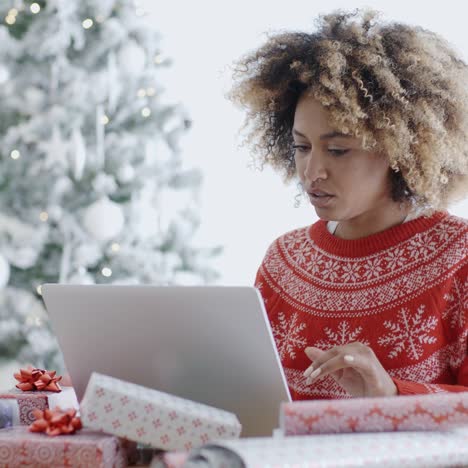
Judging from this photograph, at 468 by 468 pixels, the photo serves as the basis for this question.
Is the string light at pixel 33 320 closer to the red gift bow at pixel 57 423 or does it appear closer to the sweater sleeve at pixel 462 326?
the sweater sleeve at pixel 462 326

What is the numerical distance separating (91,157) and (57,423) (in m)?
2.20

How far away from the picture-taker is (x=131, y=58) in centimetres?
299

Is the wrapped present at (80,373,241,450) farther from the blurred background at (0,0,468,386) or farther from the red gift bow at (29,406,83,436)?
the blurred background at (0,0,468,386)

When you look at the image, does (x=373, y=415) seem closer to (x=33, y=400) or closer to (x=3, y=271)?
(x=33, y=400)

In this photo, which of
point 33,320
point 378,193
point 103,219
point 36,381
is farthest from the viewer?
point 33,320

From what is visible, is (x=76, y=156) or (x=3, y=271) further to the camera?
(x=76, y=156)

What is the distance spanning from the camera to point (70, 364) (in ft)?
3.47

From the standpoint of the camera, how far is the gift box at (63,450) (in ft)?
2.85

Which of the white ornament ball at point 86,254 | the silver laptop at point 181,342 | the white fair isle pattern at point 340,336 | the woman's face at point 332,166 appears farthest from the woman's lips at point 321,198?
the white ornament ball at point 86,254

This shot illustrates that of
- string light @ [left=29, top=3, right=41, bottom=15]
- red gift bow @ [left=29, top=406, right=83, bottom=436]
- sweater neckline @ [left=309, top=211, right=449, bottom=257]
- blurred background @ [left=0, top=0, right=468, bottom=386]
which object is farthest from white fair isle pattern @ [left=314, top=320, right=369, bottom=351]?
string light @ [left=29, top=3, right=41, bottom=15]

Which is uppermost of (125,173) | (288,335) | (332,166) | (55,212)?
(332,166)

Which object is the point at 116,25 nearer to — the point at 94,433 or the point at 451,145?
the point at 451,145

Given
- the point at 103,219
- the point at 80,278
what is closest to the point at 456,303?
the point at 103,219

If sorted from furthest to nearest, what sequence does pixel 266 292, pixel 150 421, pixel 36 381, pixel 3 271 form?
1. pixel 3 271
2. pixel 266 292
3. pixel 36 381
4. pixel 150 421
